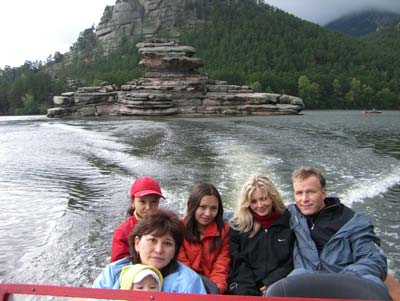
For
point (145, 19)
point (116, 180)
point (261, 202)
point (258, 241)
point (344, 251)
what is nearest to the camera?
point (344, 251)

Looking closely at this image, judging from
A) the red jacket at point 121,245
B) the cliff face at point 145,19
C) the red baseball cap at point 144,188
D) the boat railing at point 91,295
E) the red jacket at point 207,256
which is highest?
the cliff face at point 145,19

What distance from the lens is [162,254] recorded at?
3176 mm

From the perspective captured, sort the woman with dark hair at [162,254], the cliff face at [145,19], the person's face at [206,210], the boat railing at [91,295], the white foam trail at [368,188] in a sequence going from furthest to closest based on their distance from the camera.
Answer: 1. the cliff face at [145,19]
2. the white foam trail at [368,188]
3. the person's face at [206,210]
4. the woman with dark hair at [162,254]
5. the boat railing at [91,295]

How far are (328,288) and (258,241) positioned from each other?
134cm

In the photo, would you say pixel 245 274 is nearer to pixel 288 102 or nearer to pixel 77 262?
pixel 77 262

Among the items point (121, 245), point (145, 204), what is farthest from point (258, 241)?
point (121, 245)

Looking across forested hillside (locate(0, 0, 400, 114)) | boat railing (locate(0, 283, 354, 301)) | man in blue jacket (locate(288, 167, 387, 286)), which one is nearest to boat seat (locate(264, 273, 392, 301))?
man in blue jacket (locate(288, 167, 387, 286))

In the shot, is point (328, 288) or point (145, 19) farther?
point (145, 19)

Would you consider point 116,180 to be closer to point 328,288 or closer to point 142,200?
point 142,200

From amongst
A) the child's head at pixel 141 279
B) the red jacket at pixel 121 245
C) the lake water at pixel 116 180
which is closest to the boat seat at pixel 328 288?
the child's head at pixel 141 279

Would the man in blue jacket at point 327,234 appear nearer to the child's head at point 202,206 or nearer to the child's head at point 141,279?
the child's head at point 202,206

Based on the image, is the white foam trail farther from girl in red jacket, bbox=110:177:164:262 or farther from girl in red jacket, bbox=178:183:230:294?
girl in red jacket, bbox=110:177:164:262

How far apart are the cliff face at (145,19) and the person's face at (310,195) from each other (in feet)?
420

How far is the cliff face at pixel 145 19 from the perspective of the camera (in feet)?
420
